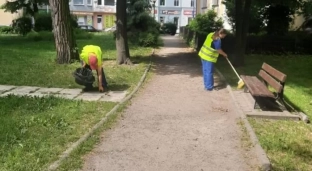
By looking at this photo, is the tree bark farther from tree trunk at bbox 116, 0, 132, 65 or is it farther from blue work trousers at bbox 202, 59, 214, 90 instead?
blue work trousers at bbox 202, 59, 214, 90

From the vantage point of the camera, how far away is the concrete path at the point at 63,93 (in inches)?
343

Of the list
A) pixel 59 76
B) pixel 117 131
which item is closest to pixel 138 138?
pixel 117 131

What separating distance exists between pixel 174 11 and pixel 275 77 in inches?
2549

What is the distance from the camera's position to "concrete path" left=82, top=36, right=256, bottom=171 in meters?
5.03

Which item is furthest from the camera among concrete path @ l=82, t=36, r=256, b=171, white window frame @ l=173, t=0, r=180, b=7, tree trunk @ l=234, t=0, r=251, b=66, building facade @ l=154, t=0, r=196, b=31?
white window frame @ l=173, t=0, r=180, b=7

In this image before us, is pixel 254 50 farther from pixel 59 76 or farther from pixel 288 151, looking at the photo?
pixel 288 151

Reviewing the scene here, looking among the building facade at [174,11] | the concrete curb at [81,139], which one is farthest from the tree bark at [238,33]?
the building facade at [174,11]

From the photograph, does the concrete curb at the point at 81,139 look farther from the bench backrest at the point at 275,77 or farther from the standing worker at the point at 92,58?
the bench backrest at the point at 275,77

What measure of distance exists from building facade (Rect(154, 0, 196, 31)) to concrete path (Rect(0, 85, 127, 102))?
62804mm

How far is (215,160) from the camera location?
205 inches

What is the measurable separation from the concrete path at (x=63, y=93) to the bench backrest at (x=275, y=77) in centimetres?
322

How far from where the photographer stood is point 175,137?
6.13 metres

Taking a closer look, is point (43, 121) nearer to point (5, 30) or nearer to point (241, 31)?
point (241, 31)

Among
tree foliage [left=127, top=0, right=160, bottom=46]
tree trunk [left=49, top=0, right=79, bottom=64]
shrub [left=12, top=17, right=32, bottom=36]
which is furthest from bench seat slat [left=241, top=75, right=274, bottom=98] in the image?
shrub [left=12, top=17, right=32, bottom=36]
